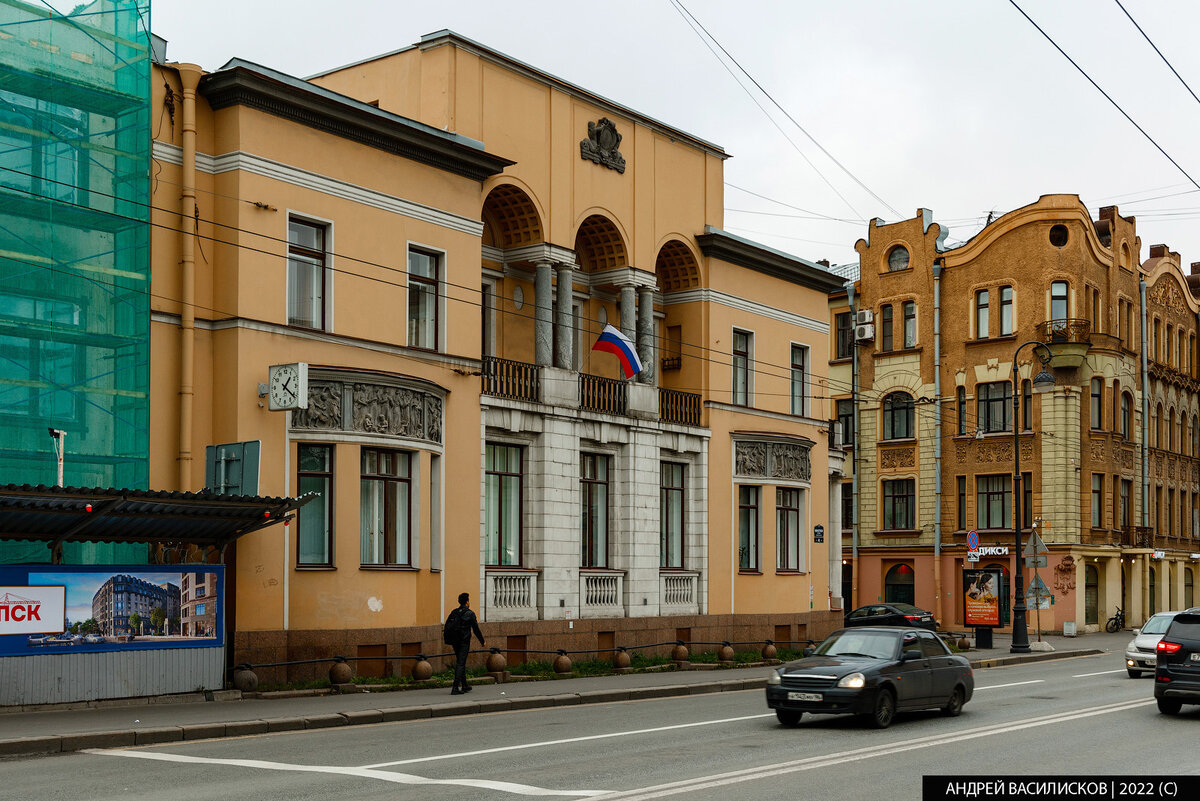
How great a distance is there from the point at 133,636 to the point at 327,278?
7.80 meters

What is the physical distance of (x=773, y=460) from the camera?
1444 inches

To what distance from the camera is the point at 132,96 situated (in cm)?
2208

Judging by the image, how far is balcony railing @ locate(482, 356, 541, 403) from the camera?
28766mm

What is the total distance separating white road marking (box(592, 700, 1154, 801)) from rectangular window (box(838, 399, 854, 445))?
38632 mm

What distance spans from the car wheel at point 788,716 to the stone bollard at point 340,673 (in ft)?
26.9

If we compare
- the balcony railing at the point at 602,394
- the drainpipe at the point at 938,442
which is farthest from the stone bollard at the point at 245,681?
the drainpipe at the point at 938,442

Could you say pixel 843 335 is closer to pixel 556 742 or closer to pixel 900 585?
pixel 900 585

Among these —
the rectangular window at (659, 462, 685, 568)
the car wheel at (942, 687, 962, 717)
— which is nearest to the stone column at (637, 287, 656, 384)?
the rectangular window at (659, 462, 685, 568)

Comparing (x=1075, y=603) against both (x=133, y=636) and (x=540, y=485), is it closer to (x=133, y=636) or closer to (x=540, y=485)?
(x=540, y=485)

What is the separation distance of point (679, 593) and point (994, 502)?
966 inches

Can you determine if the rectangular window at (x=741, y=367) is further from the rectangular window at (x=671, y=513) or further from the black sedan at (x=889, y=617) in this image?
the black sedan at (x=889, y=617)

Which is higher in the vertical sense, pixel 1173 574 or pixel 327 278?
pixel 327 278

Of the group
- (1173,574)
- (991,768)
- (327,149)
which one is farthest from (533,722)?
(1173,574)

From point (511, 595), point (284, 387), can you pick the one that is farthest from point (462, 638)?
point (511, 595)
